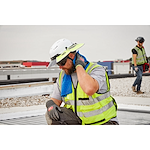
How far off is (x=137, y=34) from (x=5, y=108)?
192cm

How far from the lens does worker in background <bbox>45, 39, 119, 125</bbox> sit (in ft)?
5.83

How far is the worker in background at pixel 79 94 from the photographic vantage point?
1.78 meters

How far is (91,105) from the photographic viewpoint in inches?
73.7

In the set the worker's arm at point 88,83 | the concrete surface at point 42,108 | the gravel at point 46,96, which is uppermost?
the worker's arm at point 88,83

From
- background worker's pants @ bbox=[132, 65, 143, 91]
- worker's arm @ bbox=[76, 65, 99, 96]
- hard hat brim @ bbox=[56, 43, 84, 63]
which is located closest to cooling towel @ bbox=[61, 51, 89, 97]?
hard hat brim @ bbox=[56, 43, 84, 63]

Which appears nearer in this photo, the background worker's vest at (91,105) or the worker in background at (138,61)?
the background worker's vest at (91,105)

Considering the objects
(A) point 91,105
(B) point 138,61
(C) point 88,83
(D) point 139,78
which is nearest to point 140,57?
(B) point 138,61

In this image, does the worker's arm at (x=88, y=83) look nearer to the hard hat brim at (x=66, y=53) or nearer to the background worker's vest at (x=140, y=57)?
the hard hat brim at (x=66, y=53)

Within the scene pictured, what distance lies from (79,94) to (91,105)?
0.46 feet

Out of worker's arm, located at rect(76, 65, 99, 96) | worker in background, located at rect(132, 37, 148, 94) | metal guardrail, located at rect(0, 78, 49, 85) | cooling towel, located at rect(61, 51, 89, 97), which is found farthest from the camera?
metal guardrail, located at rect(0, 78, 49, 85)

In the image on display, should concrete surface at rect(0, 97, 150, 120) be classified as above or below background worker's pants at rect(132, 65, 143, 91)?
below

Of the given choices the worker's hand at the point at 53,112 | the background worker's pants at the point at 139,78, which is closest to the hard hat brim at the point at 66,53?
the worker's hand at the point at 53,112

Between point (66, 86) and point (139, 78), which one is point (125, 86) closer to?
point (139, 78)

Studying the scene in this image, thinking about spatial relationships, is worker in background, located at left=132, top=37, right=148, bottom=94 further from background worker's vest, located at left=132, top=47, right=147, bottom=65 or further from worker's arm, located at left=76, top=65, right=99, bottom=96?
worker's arm, located at left=76, top=65, right=99, bottom=96
